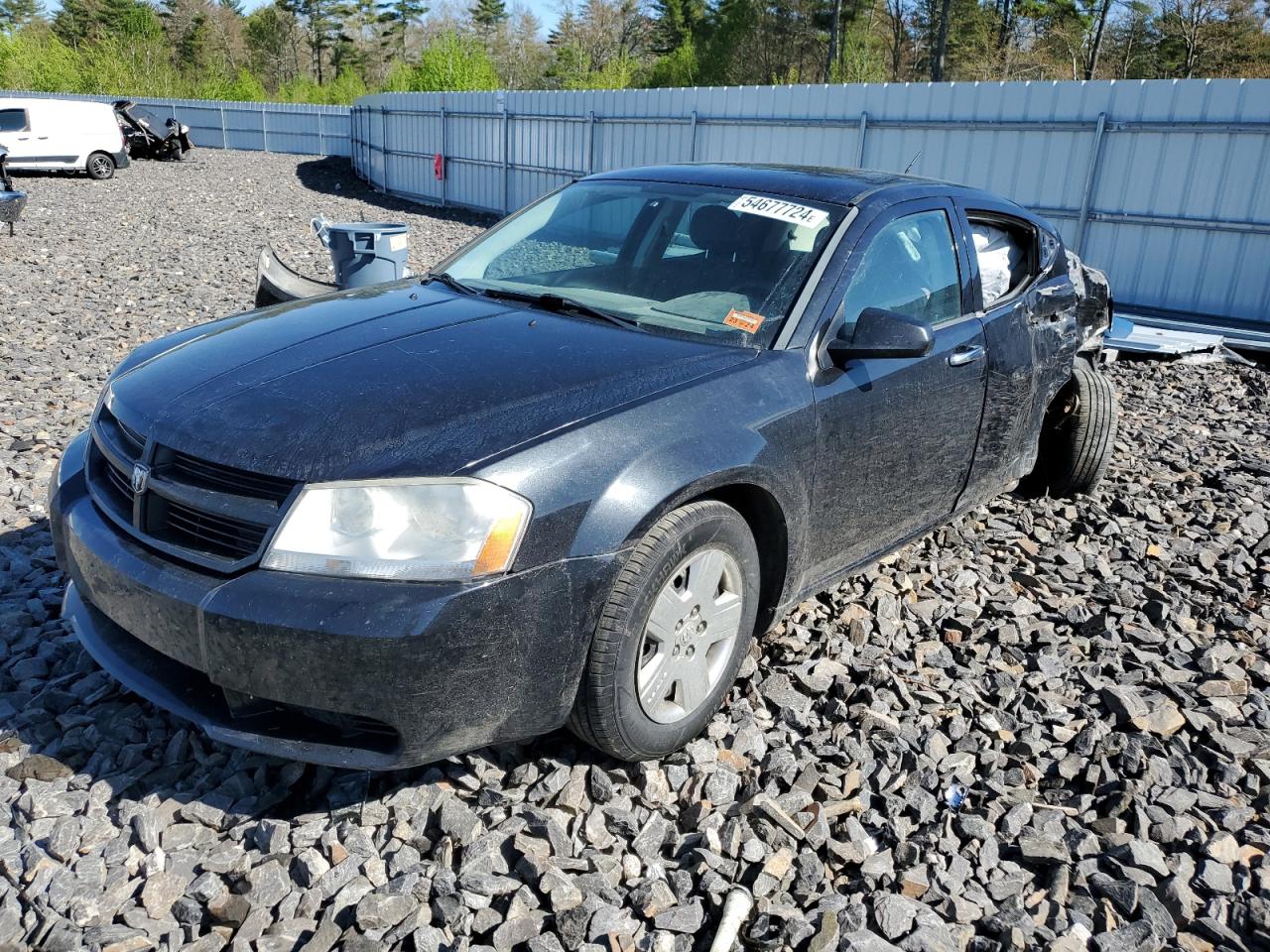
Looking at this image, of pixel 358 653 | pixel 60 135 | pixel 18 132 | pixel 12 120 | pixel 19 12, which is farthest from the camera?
pixel 19 12

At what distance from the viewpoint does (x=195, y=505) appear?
2.44m

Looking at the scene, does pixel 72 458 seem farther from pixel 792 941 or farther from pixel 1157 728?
pixel 1157 728

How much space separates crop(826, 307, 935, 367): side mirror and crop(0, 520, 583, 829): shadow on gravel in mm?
1432

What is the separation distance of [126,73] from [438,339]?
64784 mm

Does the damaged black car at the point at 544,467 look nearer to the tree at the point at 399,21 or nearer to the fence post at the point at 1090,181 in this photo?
the fence post at the point at 1090,181

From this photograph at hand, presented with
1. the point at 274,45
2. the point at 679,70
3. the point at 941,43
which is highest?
the point at 941,43

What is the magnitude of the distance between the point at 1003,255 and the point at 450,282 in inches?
92.3

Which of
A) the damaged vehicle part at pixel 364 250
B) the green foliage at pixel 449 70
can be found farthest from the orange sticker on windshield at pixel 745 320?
the green foliage at pixel 449 70

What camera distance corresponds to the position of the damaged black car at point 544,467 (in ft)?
7.55

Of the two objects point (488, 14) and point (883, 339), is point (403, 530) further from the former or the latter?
point (488, 14)

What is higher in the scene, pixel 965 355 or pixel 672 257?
pixel 672 257

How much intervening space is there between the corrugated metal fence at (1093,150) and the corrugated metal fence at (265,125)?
761 inches

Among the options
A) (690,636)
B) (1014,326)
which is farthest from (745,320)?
(1014,326)

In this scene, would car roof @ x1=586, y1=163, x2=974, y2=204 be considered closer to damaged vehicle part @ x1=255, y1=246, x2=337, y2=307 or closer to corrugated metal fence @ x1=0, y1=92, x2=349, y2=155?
damaged vehicle part @ x1=255, y1=246, x2=337, y2=307
